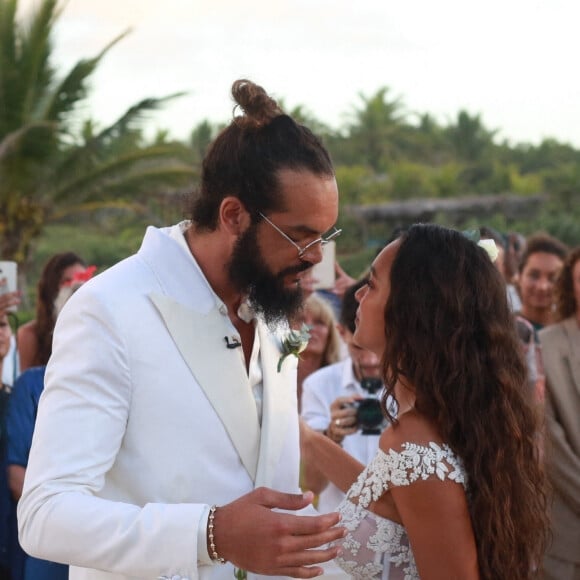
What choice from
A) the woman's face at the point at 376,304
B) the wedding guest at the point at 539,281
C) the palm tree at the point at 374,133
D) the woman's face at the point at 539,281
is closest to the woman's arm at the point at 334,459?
the woman's face at the point at 376,304

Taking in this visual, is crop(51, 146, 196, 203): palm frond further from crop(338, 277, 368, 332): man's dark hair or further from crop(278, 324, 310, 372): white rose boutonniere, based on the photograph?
crop(278, 324, 310, 372): white rose boutonniere

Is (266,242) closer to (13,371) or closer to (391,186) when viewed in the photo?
(13,371)

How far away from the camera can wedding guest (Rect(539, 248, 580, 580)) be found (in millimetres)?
4531

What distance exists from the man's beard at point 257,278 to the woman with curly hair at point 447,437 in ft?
0.90

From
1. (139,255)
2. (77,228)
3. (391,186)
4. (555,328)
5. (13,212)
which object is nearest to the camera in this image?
(139,255)

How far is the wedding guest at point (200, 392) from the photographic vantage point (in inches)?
79.2

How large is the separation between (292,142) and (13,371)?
3.12 metres

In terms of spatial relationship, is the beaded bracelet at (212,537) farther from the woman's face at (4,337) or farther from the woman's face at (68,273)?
the woman's face at (68,273)

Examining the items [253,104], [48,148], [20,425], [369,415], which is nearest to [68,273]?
[20,425]

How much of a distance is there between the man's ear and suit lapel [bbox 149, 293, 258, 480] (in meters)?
0.26

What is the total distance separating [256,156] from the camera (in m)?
2.62

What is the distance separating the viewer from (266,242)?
103 inches

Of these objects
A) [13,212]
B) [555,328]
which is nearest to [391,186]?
[13,212]

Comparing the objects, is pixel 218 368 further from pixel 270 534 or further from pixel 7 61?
pixel 7 61
